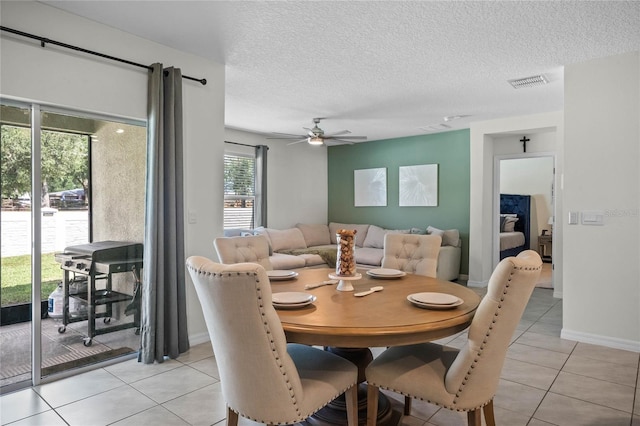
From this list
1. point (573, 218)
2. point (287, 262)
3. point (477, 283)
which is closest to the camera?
point (573, 218)

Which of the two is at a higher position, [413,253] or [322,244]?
[413,253]

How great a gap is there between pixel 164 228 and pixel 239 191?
144 inches

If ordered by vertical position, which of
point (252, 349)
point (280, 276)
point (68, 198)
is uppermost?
point (68, 198)

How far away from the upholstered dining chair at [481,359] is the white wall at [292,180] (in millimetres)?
5427

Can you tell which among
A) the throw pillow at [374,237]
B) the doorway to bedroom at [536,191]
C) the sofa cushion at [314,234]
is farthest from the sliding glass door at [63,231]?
the doorway to bedroom at [536,191]

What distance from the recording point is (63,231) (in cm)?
282

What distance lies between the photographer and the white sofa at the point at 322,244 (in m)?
5.77

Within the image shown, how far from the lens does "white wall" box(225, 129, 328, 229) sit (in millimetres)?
7094

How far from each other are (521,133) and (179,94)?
4805mm

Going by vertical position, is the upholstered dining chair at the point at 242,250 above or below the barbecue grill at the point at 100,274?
above

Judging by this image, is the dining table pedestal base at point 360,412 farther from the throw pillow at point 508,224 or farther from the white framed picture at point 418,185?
Answer: the throw pillow at point 508,224

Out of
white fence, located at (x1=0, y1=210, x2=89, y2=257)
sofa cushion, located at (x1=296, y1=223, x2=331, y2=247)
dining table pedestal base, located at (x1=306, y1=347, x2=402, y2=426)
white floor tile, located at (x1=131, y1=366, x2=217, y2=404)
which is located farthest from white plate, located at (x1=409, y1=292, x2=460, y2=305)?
sofa cushion, located at (x1=296, y1=223, x2=331, y2=247)

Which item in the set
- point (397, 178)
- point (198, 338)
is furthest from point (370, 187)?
point (198, 338)

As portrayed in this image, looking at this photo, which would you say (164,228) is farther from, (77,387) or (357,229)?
(357,229)
